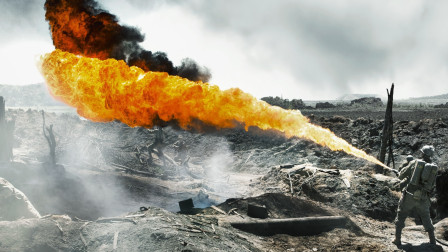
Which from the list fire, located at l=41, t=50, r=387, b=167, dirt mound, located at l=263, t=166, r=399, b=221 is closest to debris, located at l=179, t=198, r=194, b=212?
fire, located at l=41, t=50, r=387, b=167

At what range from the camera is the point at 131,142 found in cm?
3103

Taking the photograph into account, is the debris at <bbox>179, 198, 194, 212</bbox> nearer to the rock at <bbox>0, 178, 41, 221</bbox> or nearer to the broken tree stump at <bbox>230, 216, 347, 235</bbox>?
the broken tree stump at <bbox>230, 216, 347, 235</bbox>

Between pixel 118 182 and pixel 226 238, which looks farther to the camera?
pixel 118 182

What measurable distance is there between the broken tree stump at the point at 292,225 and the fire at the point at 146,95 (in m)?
3.03

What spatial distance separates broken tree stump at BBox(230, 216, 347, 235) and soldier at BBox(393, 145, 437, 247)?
78.3 inches

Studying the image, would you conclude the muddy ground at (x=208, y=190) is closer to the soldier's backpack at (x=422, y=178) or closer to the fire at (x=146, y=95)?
the soldier's backpack at (x=422, y=178)

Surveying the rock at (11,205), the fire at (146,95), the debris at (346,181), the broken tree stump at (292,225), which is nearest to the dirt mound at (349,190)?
the debris at (346,181)

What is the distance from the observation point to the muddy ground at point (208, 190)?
22.2 ft

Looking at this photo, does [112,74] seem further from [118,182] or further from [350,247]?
[350,247]

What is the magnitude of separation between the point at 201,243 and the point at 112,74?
7.74m

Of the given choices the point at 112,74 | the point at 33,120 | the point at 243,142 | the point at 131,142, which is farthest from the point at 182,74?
the point at 33,120

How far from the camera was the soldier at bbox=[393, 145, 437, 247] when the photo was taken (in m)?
7.62

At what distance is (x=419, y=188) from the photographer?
774 centimetres

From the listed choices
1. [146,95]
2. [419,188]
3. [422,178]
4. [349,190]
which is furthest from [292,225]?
[146,95]
